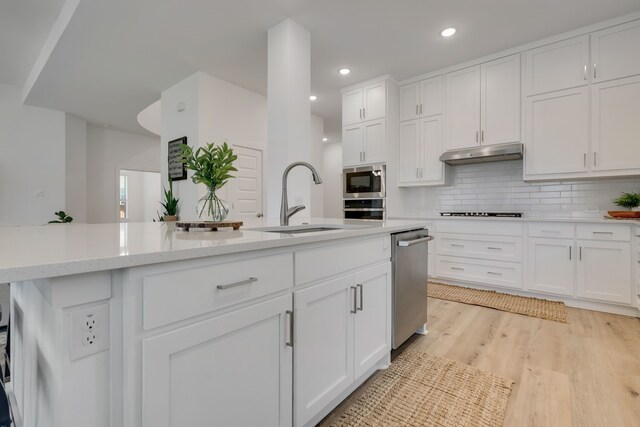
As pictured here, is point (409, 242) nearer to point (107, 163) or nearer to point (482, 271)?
point (482, 271)

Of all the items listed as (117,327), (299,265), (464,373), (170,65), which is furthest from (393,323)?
(170,65)

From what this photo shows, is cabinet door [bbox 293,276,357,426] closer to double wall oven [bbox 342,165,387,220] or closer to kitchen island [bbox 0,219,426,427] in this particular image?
kitchen island [bbox 0,219,426,427]

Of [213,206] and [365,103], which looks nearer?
[213,206]

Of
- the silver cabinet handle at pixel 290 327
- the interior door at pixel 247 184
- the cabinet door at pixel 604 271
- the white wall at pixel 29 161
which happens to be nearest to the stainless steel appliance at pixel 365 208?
the interior door at pixel 247 184

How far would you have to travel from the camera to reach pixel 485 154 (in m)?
3.48

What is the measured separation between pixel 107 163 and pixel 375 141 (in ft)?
19.9

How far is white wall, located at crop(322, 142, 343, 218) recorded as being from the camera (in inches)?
306

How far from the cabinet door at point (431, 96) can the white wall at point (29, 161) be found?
6.29 metres

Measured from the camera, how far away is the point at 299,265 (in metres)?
1.16

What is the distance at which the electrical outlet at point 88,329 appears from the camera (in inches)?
25.7

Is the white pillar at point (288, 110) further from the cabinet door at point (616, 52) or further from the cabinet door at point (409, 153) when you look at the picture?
the cabinet door at point (616, 52)

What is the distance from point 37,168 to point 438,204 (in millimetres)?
6715

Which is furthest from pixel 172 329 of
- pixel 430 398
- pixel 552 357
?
pixel 552 357

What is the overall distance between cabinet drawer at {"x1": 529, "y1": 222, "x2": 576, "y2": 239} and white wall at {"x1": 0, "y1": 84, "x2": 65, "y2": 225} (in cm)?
735
